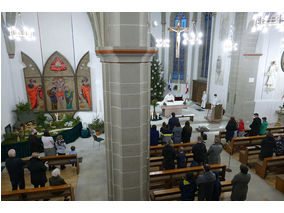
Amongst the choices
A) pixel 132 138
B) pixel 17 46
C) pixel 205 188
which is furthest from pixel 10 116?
pixel 205 188

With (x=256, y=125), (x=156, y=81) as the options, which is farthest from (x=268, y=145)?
(x=156, y=81)

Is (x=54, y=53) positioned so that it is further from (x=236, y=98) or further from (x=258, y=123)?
(x=236, y=98)

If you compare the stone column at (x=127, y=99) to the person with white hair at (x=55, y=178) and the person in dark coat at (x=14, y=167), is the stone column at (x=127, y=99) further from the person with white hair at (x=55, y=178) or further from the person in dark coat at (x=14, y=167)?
the person in dark coat at (x=14, y=167)

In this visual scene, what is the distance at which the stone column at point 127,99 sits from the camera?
4242 mm

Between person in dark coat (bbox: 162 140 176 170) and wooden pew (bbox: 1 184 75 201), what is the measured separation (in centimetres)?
268

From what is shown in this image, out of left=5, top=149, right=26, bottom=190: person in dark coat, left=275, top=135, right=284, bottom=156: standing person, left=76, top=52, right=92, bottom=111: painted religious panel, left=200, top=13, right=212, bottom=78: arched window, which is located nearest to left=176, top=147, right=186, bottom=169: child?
left=275, top=135, right=284, bottom=156: standing person

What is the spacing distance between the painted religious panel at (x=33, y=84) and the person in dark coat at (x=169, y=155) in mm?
7573

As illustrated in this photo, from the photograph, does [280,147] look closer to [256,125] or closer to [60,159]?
[256,125]

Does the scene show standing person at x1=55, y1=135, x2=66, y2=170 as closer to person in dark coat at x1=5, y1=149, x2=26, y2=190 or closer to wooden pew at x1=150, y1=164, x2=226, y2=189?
person in dark coat at x1=5, y1=149, x2=26, y2=190

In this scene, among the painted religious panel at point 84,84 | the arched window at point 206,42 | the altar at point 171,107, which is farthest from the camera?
the arched window at point 206,42

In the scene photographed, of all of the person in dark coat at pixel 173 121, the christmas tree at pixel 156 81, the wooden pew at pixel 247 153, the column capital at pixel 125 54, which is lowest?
the wooden pew at pixel 247 153

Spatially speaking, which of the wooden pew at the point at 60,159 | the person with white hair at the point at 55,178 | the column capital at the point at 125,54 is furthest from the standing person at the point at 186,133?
the person with white hair at the point at 55,178

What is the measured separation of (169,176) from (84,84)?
6860 mm

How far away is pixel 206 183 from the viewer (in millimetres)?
4730
